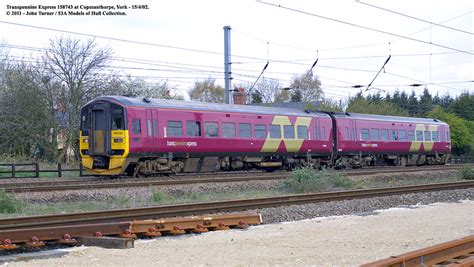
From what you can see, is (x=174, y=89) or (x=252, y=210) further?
(x=174, y=89)

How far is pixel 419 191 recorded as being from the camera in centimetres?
2002

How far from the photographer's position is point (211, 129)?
2544 cm

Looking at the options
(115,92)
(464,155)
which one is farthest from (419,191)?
(464,155)

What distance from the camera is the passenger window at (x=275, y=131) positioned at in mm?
28266

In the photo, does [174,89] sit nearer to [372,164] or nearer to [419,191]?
[372,164]

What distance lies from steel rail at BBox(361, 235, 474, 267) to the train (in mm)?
15474

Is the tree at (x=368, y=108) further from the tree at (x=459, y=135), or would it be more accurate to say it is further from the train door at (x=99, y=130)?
the train door at (x=99, y=130)

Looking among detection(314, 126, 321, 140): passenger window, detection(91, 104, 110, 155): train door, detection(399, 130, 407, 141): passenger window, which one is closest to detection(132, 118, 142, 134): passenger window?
detection(91, 104, 110, 155): train door

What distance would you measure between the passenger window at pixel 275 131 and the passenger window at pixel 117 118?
7.92 meters

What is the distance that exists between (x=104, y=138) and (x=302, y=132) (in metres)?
10.5

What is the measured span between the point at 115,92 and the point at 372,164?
17.0 m

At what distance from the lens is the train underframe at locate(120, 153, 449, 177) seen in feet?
78.4

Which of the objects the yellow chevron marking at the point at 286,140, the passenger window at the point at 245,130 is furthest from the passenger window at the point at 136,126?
the yellow chevron marking at the point at 286,140

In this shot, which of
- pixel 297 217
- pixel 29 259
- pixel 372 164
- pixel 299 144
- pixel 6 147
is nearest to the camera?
pixel 29 259
